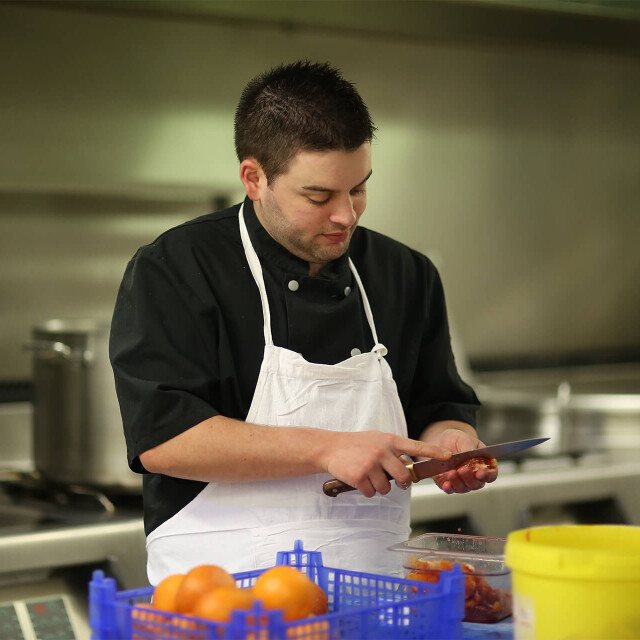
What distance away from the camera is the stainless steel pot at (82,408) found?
2.19 m

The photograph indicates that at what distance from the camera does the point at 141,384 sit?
4.33ft

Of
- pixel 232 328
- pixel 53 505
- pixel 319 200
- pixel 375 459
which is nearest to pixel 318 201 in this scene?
pixel 319 200

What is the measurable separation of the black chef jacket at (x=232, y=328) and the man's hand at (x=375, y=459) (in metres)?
0.19

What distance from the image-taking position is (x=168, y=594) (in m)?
0.97

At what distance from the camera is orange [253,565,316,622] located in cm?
94

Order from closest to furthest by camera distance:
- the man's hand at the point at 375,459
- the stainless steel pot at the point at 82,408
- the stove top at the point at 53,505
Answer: the man's hand at the point at 375,459, the stove top at the point at 53,505, the stainless steel pot at the point at 82,408

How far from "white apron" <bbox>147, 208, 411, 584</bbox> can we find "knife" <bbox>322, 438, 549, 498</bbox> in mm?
74

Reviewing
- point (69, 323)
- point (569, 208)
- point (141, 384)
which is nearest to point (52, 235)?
point (69, 323)

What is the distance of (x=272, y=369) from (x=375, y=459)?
238mm

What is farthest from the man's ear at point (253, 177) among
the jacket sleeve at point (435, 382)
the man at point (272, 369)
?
the jacket sleeve at point (435, 382)

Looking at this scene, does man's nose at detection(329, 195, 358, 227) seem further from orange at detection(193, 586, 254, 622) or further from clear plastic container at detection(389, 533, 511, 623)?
orange at detection(193, 586, 254, 622)

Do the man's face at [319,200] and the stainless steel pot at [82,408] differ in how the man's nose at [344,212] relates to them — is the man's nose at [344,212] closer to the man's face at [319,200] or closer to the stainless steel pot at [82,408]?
the man's face at [319,200]

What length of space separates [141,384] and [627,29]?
8.04 feet

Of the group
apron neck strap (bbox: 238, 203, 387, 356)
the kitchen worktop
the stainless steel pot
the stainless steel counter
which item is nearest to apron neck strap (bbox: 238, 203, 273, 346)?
apron neck strap (bbox: 238, 203, 387, 356)
